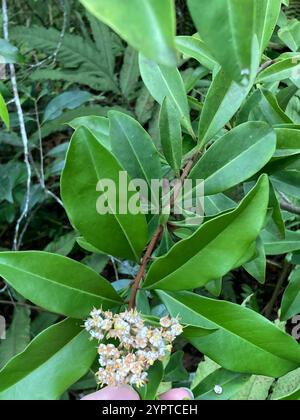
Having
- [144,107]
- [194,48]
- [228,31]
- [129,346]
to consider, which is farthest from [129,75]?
[228,31]

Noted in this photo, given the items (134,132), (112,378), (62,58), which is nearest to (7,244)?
(62,58)

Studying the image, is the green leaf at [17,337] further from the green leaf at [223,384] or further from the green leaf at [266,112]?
the green leaf at [266,112]

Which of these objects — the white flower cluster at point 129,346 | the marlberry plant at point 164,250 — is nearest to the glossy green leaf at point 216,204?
the marlberry plant at point 164,250

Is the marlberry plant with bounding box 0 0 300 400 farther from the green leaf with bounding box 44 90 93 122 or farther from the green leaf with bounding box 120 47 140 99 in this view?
the green leaf with bounding box 120 47 140 99

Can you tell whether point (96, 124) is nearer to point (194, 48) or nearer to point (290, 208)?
point (194, 48)
